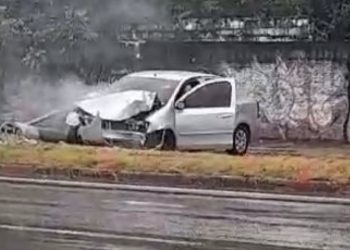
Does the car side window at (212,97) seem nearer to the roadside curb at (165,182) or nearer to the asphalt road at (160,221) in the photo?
the roadside curb at (165,182)

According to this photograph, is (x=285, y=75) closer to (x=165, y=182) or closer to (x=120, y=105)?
(x=120, y=105)

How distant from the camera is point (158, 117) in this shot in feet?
60.2

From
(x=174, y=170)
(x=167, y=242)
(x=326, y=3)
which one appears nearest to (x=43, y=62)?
(x=326, y=3)

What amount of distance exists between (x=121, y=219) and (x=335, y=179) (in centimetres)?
402

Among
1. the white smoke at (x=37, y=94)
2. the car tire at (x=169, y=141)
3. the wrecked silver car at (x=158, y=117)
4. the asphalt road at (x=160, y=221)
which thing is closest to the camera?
the asphalt road at (x=160, y=221)

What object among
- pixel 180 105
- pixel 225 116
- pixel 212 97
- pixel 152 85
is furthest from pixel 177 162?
pixel 212 97

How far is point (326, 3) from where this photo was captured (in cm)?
2411

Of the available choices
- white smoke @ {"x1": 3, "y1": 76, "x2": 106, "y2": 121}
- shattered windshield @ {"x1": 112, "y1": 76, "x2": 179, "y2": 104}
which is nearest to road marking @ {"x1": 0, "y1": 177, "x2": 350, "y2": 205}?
shattered windshield @ {"x1": 112, "y1": 76, "x2": 179, "y2": 104}

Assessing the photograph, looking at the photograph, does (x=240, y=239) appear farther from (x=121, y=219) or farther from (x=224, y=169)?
(x=224, y=169)

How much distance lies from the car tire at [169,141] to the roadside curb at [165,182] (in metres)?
3.34

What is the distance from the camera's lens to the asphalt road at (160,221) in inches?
384

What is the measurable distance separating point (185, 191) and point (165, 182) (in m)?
1.02

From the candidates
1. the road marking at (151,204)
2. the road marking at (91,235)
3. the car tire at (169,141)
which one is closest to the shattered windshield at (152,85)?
the car tire at (169,141)

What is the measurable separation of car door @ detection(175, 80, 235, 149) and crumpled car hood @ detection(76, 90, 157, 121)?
0.59 m
